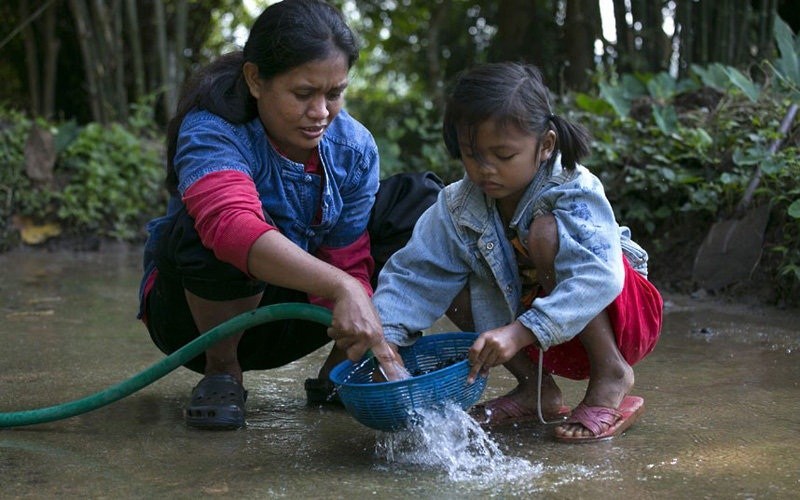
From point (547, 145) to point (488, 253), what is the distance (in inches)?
10.6

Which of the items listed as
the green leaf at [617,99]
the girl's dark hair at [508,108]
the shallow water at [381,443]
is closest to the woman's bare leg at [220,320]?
the shallow water at [381,443]

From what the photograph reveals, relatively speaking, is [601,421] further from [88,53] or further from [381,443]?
[88,53]

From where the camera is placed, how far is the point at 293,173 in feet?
8.42

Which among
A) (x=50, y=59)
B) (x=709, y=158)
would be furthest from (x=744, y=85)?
(x=50, y=59)

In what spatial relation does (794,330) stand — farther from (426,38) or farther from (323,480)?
(426,38)

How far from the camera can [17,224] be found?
230 inches

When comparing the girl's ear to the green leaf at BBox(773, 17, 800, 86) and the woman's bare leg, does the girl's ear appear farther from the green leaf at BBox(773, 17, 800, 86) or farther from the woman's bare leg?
the green leaf at BBox(773, 17, 800, 86)

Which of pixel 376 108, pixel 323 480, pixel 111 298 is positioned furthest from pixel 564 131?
pixel 376 108

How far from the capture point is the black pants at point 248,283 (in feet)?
7.95

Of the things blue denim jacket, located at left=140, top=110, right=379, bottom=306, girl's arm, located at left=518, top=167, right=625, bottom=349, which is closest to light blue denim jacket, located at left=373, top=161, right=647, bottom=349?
girl's arm, located at left=518, top=167, right=625, bottom=349

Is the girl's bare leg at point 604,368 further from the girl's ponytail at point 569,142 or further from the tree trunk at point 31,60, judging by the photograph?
the tree trunk at point 31,60

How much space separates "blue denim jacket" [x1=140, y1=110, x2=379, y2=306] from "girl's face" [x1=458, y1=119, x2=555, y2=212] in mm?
394

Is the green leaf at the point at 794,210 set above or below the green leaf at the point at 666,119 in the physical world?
below

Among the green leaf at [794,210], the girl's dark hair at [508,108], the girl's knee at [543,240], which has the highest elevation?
the girl's dark hair at [508,108]
